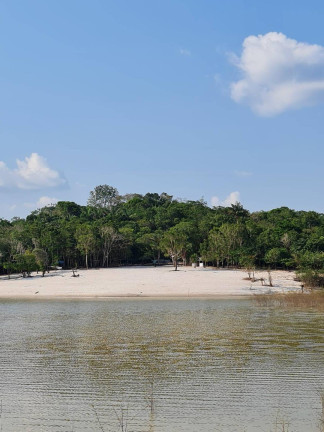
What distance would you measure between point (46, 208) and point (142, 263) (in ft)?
190

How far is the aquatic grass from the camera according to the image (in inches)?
1682

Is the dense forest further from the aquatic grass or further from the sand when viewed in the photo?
the aquatic grass

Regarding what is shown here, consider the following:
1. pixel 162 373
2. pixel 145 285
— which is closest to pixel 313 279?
pixel 145 285

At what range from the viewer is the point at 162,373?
18.5 meters

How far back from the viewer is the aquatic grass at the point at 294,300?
42725mm

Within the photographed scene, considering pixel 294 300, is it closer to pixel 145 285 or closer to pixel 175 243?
pixel 145 285

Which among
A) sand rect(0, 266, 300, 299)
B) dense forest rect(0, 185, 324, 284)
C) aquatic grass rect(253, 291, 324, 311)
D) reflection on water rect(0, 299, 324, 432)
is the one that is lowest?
reflection on water rect(0, 299, 324, 432)

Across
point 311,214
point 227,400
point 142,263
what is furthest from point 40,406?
point 311,214

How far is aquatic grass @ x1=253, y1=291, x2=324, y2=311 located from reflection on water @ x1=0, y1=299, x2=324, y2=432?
8.55 m

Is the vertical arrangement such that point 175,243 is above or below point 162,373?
above

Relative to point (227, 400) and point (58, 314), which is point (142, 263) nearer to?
point (58, 314)

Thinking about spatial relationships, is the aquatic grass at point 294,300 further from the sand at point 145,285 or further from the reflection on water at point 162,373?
the reflection on water at point 162,373

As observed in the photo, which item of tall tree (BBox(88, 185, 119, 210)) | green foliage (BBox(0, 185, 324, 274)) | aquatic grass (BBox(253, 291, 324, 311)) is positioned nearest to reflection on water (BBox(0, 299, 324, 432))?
aquatic grass (BBox(253, 291, 324, 311))

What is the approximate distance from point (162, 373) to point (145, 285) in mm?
42501
